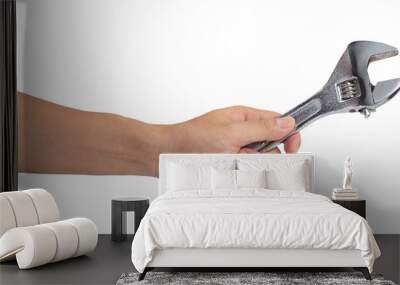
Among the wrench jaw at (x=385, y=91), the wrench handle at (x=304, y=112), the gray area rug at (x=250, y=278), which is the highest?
the wrench jaw at (x=385, y=91)

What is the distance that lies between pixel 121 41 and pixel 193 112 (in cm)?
117

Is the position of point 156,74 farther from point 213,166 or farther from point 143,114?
point 213,166

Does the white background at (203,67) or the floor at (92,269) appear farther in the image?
the white background at (203,67)

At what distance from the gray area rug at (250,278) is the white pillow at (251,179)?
1526 millimetres

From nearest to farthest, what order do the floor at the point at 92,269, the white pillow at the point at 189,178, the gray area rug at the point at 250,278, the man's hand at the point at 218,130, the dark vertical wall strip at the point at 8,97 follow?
the gray area rug at the point at 250,278, the floor at the point at 92,269, the white pillow at the point at 189,178, the dark vertical wall strip at the point at 8,97, the man's hand at the point at 218,130

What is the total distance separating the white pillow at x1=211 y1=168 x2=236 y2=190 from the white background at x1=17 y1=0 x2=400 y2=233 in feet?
3.32

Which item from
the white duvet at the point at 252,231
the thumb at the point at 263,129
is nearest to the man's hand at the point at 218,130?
the thumb at the point at 263,129

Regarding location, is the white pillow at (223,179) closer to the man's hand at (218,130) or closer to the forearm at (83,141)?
the man's hand at (218,130)

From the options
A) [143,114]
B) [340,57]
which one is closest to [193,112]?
[143,114]

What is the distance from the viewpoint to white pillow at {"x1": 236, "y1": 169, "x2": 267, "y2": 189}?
652 centimetres

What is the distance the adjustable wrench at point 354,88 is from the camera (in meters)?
7.24

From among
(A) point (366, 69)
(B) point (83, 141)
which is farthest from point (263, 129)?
(B) point (83, 141)

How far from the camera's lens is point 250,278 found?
4922 millimetres

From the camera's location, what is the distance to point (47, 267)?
540 cm
